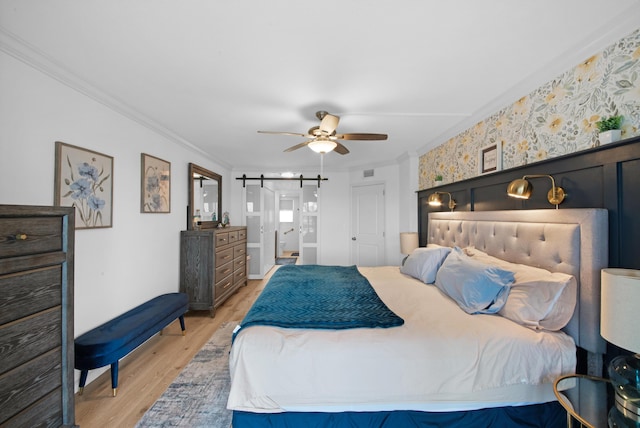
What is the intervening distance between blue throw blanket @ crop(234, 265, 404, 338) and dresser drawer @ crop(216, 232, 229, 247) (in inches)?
53.2

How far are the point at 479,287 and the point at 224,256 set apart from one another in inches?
132

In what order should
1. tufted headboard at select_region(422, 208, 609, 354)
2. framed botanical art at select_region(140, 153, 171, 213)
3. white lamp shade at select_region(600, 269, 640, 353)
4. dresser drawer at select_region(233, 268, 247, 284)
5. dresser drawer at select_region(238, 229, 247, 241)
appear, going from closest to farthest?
white lamp shade at select_region(600, 269, 640, 353) < tufted headboard at select_region(422, 208, 609, 354) < framed botanical art at select_region(140, 153, 171, 213) < dresser drawer at select_region(233, 268, 247, 284) < dresser drawer at select_region(238, 229, 247, 241)

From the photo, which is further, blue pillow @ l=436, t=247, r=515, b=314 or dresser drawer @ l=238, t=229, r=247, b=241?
dresser drawer @ l=238, t=229, r=247, b=241

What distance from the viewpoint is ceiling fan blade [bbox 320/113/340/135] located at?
205cm

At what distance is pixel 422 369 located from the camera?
4.36 ft

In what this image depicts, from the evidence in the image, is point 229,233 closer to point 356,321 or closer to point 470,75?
point 356,321

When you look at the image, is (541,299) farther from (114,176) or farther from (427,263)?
(114,176)

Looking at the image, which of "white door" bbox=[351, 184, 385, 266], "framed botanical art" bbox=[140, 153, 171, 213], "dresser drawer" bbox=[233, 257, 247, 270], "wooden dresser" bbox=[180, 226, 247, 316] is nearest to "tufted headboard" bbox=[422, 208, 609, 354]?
"white door" bbox=[351, 184, 385, 266]

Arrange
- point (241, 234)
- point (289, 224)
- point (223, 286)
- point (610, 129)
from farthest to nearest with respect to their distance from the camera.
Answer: point (289, 224)
point (241, 234)
point (223, 286)
point (610, 129)

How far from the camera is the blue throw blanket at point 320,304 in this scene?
4.95ft

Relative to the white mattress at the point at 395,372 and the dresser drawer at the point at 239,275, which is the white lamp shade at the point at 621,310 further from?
the dresser drawer at the point at 239,275

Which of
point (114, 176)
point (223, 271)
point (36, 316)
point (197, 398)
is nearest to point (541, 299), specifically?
point (197, 398)

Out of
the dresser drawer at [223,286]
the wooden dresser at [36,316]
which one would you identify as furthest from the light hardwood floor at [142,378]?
the wooden dresser at [36,316]

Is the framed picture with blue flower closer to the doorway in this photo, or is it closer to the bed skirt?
the bed skirt
